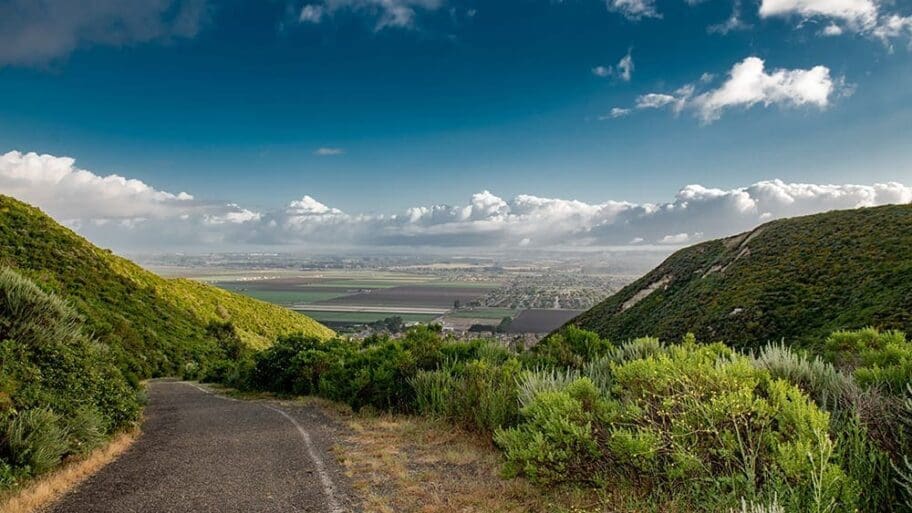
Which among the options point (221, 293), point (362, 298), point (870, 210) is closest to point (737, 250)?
point (870, 210)

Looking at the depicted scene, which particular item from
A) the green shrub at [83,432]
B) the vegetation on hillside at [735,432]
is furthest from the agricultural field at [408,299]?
the vegetation on hillside at [735,432]

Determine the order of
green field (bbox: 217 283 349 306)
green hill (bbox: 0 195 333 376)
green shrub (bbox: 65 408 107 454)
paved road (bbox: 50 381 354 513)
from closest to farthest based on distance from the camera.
A: paved road (bbox: 50 381 354 513) → green shrub (bbox: 65 408 107 454) → green hill (bbox: 0 195 333 376) → green field (bbox: 217 283 349 306)

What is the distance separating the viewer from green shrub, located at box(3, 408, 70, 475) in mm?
6023

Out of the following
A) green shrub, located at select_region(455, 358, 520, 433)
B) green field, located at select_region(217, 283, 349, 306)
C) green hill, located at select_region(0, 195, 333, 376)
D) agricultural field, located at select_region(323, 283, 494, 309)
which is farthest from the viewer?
green field, located at select_region(217, 283, 349, 306)

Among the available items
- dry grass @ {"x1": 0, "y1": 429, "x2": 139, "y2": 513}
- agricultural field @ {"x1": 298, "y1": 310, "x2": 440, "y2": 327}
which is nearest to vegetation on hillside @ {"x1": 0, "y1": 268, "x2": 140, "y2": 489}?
dry grass @ {"x1": 0, "y1": 429, "x2": 139, "y2": 513}

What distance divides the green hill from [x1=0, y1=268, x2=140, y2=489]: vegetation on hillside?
42.0 ft

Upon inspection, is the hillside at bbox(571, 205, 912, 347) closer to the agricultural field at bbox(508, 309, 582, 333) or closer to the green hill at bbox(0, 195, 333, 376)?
the agricultural field at bbox(508, 309, 582, 333)

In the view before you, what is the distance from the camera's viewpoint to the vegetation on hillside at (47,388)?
243 inches

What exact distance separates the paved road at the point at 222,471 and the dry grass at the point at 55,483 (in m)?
0.17

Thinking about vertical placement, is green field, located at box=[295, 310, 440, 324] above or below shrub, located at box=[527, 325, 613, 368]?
below

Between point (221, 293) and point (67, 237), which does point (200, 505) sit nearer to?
point (67, 237)

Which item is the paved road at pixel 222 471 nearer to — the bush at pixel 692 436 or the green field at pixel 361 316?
the bush at pixel 692 436

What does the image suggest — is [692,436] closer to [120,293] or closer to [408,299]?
[120,293]

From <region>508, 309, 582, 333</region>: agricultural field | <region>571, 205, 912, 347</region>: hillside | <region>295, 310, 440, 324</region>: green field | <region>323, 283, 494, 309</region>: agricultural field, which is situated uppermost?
<region>571, 205, 912, 347</region>: hillside
